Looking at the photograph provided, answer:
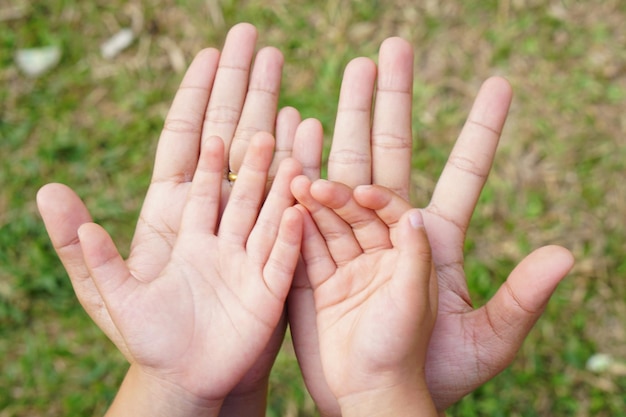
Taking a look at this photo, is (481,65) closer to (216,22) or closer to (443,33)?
(443,33)

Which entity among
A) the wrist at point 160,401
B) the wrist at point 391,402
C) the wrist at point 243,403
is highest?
the wrist at point 160,401

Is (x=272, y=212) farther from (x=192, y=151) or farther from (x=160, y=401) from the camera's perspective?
(x=160, y=401)

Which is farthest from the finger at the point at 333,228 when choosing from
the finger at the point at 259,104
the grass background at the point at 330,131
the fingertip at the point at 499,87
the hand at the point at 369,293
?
the grass background at the point at 330,131

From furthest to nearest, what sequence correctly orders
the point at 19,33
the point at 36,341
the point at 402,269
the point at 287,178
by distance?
the point at 19,33, the point at 36,341, the point at 287,178, the point at 402,269

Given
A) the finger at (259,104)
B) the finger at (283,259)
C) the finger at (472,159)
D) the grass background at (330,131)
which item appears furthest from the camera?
the grass background at (330,131)

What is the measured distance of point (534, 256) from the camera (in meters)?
1.69

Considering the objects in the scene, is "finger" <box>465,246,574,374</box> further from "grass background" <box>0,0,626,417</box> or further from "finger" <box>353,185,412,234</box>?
"grass background" <box>0,0,626,417</box>

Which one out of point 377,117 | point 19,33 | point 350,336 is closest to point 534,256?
point 350,336

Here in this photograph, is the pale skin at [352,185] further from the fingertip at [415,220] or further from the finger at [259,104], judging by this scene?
the fingertip at [415,220]

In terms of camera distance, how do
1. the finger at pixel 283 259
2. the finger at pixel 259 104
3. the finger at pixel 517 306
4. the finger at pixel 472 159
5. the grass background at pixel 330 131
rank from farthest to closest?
the grass background at pixel 330 131, the finger at pixel 259 104, the finger at pixel 472 159, the finger at pixel 283 259, the finger at pixel 517 306

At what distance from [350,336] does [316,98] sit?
1680 mm

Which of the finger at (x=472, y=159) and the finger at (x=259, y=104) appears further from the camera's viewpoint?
the finger at (x=259, y=104)

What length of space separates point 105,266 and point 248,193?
1.50 feet

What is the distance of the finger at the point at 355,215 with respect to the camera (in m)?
1.73
